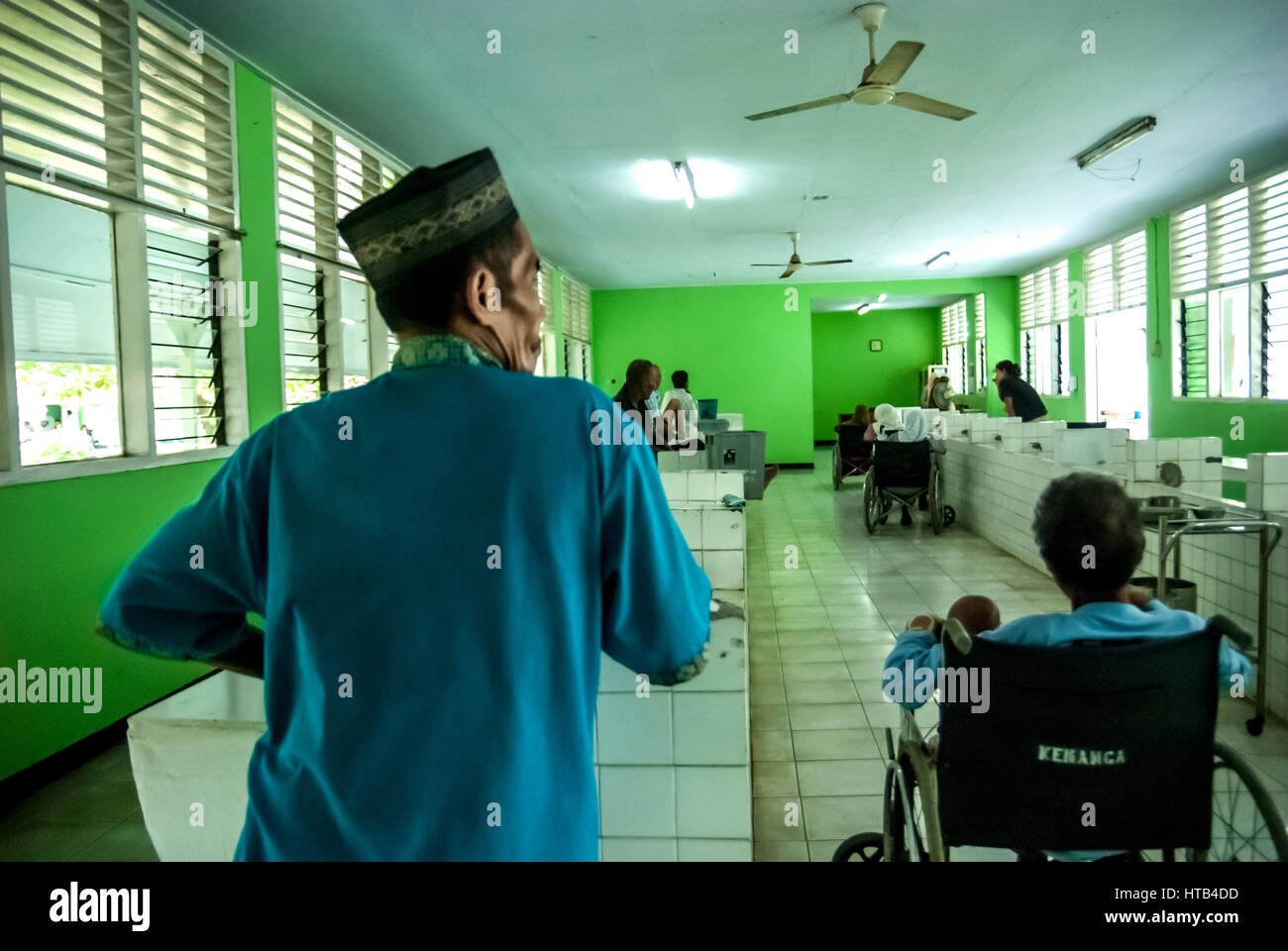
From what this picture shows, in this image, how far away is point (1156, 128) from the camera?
5.68m

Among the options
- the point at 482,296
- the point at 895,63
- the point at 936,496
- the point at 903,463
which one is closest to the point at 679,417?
the point at 903,463

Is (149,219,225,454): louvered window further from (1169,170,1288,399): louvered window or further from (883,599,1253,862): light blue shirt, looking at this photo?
(1169,170,1288,399): louvered window

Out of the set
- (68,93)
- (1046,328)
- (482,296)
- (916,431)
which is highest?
(1046,328)

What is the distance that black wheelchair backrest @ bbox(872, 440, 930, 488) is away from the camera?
7066 millimetres

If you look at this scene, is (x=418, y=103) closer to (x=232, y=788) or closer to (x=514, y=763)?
(x=232, y=788)

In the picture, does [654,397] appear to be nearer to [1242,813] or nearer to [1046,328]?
[1242,813]

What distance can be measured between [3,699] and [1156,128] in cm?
699

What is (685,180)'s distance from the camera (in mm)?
6539

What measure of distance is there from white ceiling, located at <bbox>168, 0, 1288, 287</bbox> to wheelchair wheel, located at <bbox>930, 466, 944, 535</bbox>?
2467mm

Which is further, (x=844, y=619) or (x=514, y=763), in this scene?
(x=844, y=619)

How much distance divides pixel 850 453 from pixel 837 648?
20.5ft

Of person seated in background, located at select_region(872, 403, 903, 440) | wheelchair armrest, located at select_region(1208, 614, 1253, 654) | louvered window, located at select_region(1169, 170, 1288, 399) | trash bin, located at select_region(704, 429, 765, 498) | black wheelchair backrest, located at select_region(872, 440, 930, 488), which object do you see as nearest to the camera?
wheelchair armrest, located at select_region(1208, 614, 1253, 654)

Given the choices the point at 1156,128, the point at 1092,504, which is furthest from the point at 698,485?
the point at 1156,128

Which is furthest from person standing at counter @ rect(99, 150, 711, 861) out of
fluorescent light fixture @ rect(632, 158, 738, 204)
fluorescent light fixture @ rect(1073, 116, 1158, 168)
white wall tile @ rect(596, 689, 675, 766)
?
fluorescent light fixture @ rect(1073, 116, 1158, 168)
